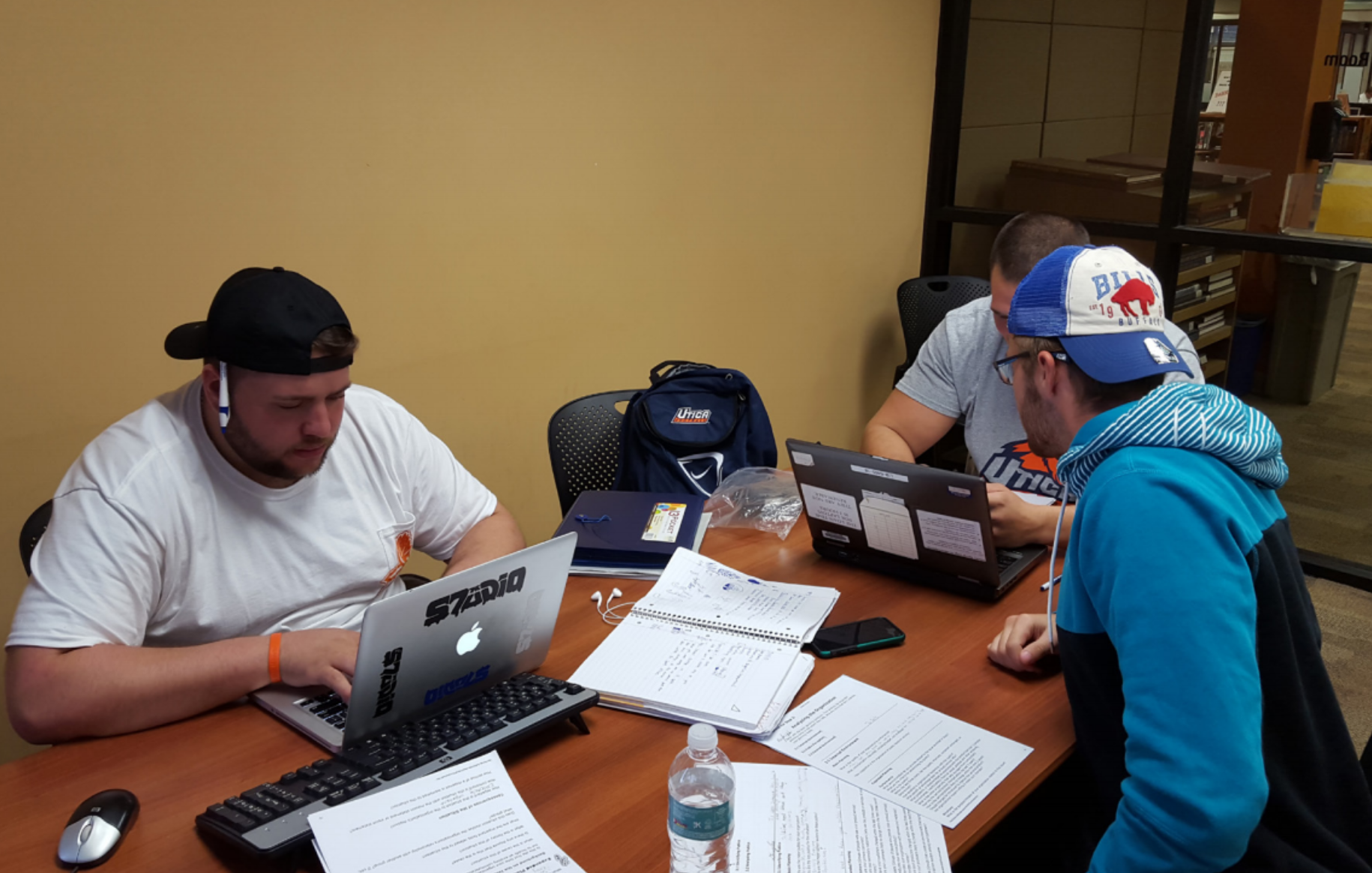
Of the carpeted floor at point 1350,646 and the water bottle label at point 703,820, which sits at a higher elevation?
the water bottle label at point 703,820

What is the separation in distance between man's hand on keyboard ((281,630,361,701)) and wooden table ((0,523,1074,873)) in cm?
8

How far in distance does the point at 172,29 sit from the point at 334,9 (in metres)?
0.40

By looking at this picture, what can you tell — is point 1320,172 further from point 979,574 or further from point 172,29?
point 172,29

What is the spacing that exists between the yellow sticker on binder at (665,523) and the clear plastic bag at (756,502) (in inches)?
5.6

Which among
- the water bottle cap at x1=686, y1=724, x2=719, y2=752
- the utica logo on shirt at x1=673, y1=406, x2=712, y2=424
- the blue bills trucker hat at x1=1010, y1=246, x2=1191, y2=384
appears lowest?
the water bottle cap at x1=686, y1=724, x2=719, y2=752

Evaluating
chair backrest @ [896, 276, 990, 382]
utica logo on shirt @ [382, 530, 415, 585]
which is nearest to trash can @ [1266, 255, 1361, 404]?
chair backrest @ [896, 276, 990, 382]

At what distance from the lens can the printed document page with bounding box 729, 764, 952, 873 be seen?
3.90 ft

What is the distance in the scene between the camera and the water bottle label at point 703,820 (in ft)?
3.65

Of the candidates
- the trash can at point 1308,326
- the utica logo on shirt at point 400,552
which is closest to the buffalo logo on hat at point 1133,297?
the utica logo on shirt at point 400,552

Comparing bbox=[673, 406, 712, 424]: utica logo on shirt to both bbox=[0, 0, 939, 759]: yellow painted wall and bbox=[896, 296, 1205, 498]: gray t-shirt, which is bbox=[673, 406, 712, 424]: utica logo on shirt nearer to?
bbox=[896, 296, 1205, 498]: gray t-shirt

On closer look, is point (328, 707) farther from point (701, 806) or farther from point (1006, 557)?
point (1006, 557)

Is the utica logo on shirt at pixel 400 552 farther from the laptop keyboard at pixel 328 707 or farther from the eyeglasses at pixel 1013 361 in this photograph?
the eyeglasses at pixel 1013 361

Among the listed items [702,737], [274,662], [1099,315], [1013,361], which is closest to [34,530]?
[274,662]

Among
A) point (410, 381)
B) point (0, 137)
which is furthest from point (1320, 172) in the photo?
point (0, 137)
